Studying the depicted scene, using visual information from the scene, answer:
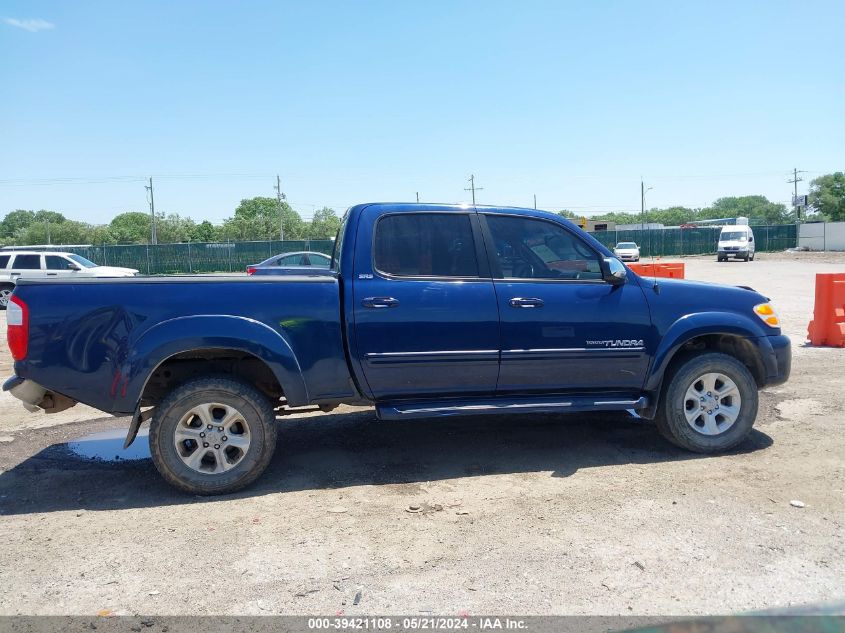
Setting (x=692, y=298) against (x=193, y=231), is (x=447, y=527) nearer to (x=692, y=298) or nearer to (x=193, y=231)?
(x=692, y=298)

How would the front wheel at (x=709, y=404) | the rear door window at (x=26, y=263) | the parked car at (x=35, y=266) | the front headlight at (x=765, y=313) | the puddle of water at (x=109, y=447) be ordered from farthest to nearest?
the rear door window at (x=26, y=263)
the parked car at (x=35, y=266)
the puddle of water at (x=109, y=447)
the front headlight at (x=765, y=313)
the front wheel at (x=709, y=404)

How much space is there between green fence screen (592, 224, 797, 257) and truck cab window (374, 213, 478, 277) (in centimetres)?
4771

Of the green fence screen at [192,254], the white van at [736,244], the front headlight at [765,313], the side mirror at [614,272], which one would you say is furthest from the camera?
the white van at [736,244]

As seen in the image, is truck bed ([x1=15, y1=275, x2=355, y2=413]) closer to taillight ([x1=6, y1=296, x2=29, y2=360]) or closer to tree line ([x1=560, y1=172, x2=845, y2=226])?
taillight ([x1=6, y1=296, x2=29, y2=360])

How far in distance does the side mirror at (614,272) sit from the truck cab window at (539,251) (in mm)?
89

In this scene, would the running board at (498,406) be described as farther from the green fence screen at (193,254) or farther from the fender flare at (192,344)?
the green fence screen at (193,254)

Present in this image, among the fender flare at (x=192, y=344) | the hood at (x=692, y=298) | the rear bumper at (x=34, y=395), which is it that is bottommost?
the rear bumper at (x=34, y=395)

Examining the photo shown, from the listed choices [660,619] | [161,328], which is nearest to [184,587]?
[161,328]

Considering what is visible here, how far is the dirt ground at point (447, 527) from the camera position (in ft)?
10.1

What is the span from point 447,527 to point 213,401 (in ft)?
5.73

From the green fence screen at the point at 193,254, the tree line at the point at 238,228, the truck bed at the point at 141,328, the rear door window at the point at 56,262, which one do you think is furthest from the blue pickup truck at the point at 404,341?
the tree line at the point at 238,228

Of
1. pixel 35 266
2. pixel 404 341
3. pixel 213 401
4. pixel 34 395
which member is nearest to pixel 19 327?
pixel 34 395

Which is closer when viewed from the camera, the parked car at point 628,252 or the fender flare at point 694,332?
the fender flare at point 694,332

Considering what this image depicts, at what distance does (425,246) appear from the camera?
480 centimetres
